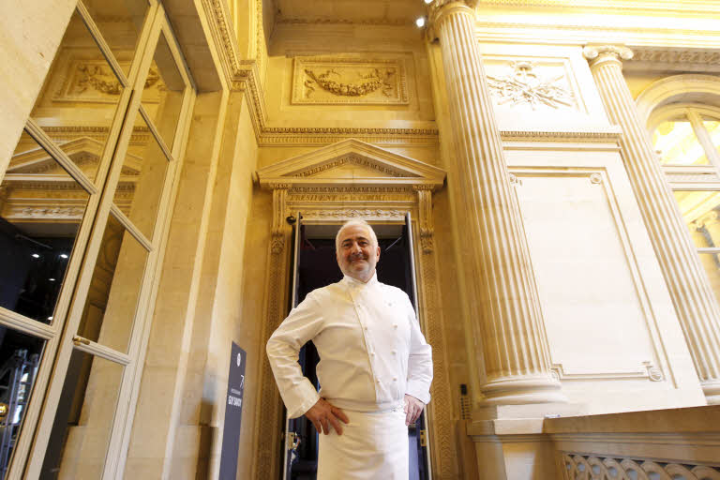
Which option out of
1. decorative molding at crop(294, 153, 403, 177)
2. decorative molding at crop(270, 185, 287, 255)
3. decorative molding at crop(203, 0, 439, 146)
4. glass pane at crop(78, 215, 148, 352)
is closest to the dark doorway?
decorative molding at crop(270, 185, 287, 255)

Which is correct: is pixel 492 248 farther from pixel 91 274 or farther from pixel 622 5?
pixel 622 5

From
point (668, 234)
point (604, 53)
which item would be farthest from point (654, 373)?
point (604, 53)

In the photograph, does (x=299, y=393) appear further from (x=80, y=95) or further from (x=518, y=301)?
(x=518, y=301)

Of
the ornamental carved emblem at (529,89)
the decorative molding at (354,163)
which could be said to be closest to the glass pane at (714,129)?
the ornamental carved emblem at (529,89)

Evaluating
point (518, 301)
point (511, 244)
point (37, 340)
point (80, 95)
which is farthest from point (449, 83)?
point (37, 340)

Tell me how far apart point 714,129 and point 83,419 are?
24.7 ft

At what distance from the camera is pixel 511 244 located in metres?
3.38

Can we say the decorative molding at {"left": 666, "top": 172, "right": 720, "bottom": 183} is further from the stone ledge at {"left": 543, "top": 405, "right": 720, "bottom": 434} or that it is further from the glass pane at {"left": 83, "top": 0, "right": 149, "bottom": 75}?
the glass pane at {"left": 83, "top": 0, "right": 149, "bottom": 75}

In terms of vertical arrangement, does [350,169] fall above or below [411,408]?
above

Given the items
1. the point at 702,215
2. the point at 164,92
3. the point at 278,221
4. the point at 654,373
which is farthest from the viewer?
the point at 702,215

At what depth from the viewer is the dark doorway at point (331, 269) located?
11.2 ft

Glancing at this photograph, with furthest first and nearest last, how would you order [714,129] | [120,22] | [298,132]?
[714,129]
[298,132]
[120,22]

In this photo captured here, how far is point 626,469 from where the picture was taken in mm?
1635

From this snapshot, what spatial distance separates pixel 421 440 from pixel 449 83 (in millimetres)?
3570
